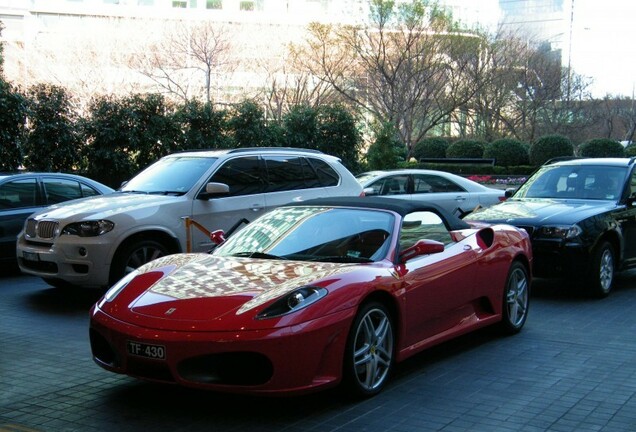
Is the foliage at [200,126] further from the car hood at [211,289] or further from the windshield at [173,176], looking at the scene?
the car hood at [211,289]

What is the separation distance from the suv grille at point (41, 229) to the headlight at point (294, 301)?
4975 mm

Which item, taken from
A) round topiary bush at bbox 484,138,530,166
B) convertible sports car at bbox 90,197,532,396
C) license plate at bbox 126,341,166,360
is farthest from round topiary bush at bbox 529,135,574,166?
license plate at bbox 126,341,166,360

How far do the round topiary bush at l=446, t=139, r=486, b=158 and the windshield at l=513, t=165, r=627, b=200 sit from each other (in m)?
27.9

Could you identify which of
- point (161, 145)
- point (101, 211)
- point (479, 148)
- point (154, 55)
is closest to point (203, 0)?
point (154, 55)

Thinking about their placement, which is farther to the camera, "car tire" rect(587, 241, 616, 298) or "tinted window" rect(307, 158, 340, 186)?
"tinted window" rect(307, 158, 340, 186)

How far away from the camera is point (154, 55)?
4044 cm

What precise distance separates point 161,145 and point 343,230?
13.6m

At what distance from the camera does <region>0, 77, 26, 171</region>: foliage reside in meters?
16.4

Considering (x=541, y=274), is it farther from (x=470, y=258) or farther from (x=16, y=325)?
(x=16, y=325)

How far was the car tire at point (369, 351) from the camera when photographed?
5.46 m

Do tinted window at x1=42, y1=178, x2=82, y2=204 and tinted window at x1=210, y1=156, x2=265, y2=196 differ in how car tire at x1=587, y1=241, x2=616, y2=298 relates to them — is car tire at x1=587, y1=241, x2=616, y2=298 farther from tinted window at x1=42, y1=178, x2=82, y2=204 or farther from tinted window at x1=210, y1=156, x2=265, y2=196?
tinted window at x1=42, y1=178, x2=82, y2=204

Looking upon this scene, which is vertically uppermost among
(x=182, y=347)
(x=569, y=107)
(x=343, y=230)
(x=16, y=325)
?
(x=569, y=107)

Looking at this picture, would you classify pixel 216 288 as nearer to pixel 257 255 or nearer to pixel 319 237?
pixel 257 255

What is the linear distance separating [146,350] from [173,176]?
18.6 ft
